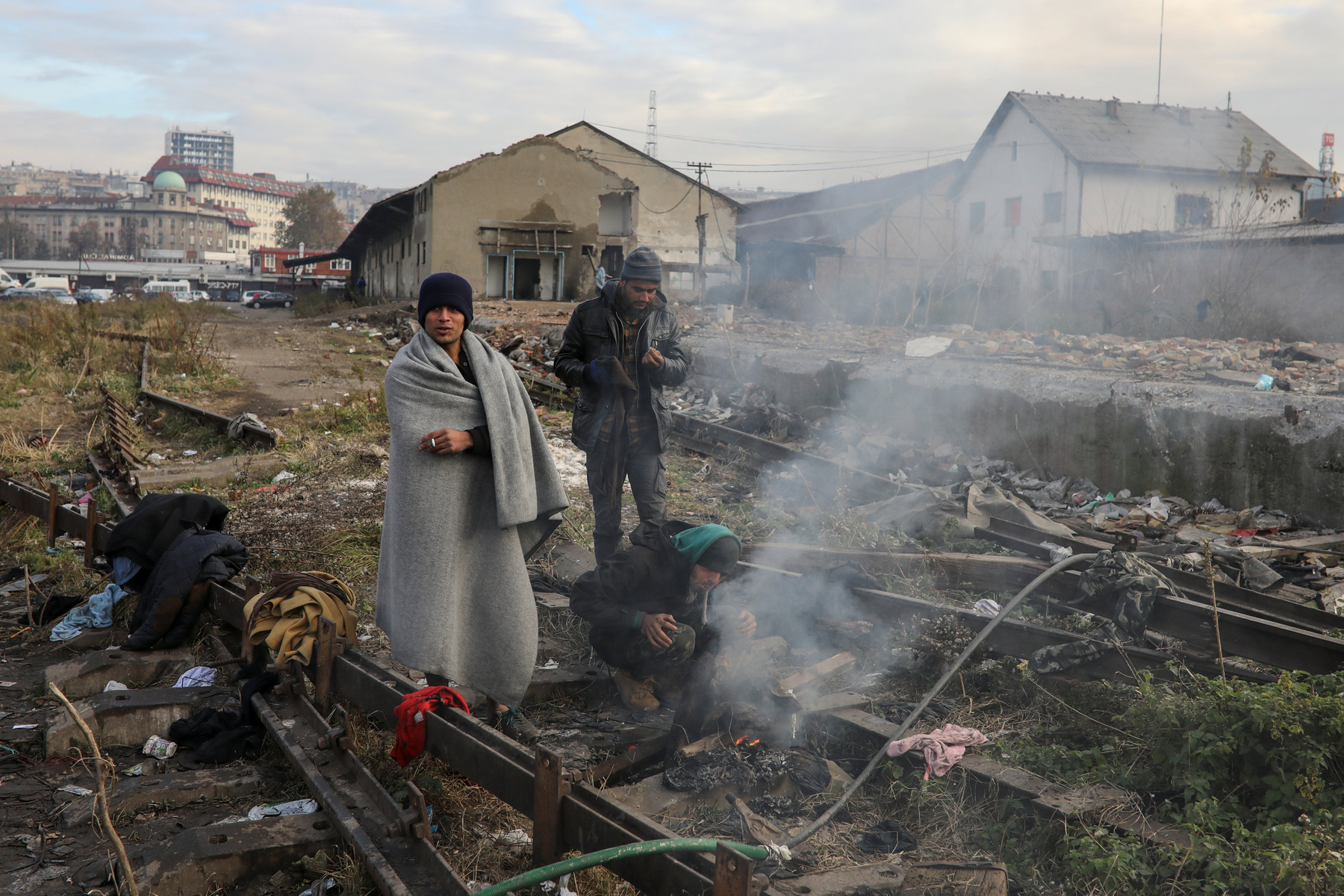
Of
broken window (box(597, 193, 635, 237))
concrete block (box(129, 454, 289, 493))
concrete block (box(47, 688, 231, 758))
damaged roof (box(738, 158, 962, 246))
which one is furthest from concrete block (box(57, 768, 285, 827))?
damaged roof (box(738, 158, 962, 246))

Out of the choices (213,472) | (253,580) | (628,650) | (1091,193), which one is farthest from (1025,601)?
(1091,193)

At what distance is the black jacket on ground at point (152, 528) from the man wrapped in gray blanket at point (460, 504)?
70.9 inches

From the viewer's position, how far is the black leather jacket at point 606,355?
433 cm

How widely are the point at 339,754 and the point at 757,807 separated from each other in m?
1.47

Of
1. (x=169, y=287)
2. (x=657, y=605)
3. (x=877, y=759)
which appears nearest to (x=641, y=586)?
(x=657, y=605)

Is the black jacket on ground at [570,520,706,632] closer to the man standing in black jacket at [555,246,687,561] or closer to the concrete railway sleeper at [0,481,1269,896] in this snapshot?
the man standing in black jacket at [555,246,687,561]

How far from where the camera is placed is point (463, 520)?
10.3 ft

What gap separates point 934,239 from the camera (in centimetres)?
3253

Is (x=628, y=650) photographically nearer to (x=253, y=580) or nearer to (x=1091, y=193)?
(x=253, y=580)

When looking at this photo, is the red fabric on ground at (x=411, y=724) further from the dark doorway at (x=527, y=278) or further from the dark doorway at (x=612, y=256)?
the dark doorway at (x=612, y=256)

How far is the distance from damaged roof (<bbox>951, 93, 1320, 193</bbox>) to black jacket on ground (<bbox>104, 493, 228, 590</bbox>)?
2913 cm

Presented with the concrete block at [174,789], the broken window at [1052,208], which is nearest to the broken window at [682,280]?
the broken window at [1052,208]

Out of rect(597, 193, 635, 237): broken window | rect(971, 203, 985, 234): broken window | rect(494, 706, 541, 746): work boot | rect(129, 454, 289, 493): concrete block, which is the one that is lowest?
rect(494, 706, 541, 746): work boot

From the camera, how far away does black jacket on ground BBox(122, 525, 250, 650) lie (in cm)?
418
